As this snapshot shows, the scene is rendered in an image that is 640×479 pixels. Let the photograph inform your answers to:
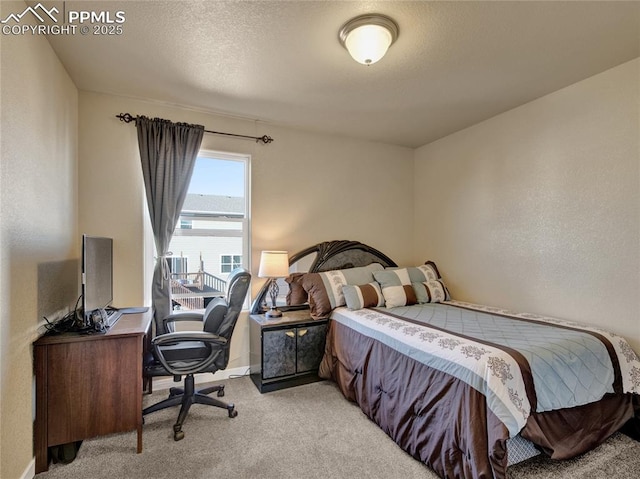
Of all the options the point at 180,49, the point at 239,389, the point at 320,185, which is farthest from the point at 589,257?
the point at 180,49

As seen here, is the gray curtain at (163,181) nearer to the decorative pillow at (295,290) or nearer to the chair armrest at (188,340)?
the chair armrest at (188,340)

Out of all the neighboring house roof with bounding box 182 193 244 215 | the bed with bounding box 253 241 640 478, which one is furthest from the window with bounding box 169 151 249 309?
the bed with bounding box 253 241 640 478

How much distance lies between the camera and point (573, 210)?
261cm

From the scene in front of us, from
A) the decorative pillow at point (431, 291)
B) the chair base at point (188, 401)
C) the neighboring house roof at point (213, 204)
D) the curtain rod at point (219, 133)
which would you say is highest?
the curtain rod at point (219, 133)

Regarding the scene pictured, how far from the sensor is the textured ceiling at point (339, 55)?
1784 mm

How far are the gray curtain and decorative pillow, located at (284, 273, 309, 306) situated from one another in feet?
3.82

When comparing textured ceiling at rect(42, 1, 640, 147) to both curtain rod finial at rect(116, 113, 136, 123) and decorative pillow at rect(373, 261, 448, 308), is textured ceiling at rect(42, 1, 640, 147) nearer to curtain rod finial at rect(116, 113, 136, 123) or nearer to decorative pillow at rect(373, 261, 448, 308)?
curtain rod finial at rect(116, 113, 136, 123)

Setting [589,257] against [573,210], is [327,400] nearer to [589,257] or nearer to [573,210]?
[589,257]

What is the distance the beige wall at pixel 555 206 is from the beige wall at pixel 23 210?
3733mm

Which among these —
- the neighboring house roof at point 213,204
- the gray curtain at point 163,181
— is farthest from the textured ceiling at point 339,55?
the neighboring house roof at point 213,204

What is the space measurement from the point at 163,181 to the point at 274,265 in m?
1.26

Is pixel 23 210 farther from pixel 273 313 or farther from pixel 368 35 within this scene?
pixel 368 35

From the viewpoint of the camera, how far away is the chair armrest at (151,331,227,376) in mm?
2188

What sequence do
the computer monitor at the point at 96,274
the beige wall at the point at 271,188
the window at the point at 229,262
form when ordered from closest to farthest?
the computer monitor at the point at 96,274
the beige wall at the point at 271,188
the window at the point at 229,262
